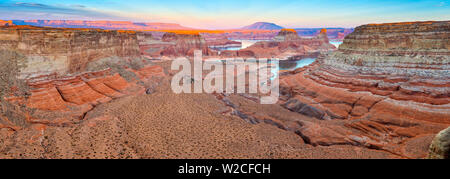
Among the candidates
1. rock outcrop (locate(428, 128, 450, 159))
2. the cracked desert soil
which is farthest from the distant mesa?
rock outcrop (locate(428, 128, 450, 159))

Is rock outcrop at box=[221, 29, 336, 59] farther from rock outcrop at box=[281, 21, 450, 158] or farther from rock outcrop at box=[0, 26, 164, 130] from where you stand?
rock outcrop at box=[0, 26, 164, 130]

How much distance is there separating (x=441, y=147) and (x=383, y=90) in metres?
13.0

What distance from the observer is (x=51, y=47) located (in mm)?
14617

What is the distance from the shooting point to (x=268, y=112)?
17938 millimetres

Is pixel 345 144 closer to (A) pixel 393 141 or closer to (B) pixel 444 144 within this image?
(A) pixel 393 141

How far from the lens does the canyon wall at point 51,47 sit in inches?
527

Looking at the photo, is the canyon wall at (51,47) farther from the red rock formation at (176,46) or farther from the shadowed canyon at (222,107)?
the red rock formation at (176,46)

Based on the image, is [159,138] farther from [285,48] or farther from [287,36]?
[287,36]

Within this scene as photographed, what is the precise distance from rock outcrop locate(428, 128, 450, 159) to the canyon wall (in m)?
18.3

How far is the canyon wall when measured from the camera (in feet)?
43.9

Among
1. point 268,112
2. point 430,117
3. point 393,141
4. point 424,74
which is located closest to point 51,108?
point 268,112

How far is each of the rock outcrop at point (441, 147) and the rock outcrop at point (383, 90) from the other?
5.93 m

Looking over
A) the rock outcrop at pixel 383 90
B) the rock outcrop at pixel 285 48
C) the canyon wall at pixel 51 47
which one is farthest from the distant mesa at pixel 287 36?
the canyon wall at pixel 51 47

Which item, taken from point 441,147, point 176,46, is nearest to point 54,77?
point 441,147
